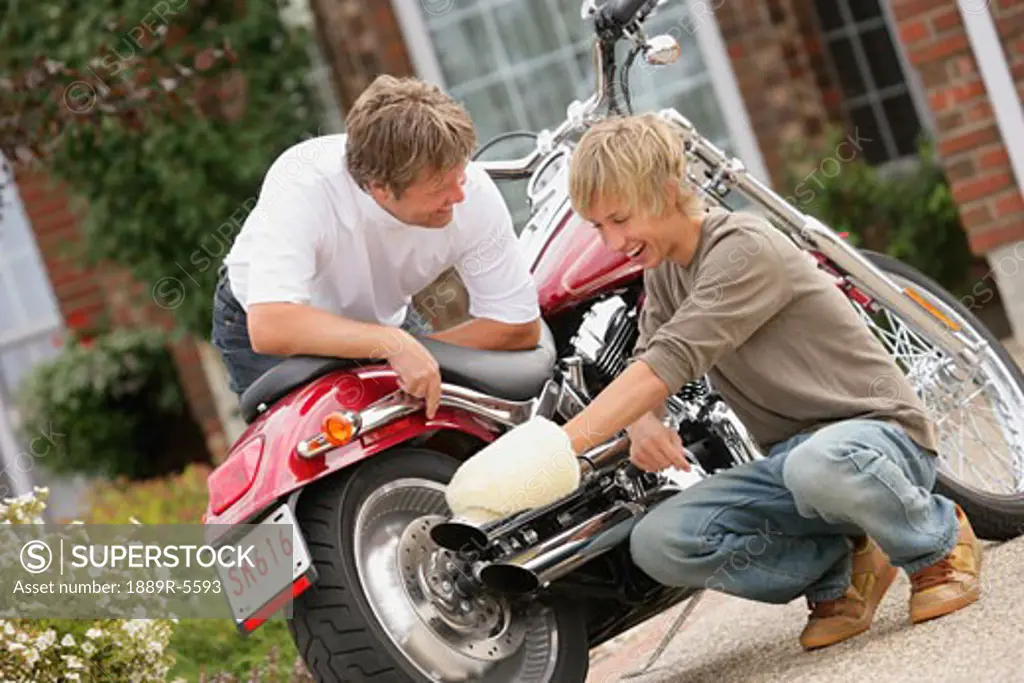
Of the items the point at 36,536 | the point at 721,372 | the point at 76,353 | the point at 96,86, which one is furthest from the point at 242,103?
the point at 721,372

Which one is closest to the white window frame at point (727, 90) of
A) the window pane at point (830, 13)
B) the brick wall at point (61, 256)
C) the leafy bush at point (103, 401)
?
the window pane at point (830, 13)

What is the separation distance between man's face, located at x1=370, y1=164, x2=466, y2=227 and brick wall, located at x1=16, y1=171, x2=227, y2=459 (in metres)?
6.77

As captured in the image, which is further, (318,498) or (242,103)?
(242,103)

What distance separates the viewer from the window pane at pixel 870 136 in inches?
391

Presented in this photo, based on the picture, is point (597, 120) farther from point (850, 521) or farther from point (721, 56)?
point (721, 56)

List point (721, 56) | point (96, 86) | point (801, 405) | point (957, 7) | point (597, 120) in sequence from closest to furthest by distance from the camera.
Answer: point (801, 405)
point (597, 120)
point (96, 86)
point (957, 7)
point (721, 56)

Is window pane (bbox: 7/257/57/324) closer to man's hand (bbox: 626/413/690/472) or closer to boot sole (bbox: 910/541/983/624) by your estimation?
man's hand (bbox: 626/413/690/472)

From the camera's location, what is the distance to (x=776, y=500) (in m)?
3.89

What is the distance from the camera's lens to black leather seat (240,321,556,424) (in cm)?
381

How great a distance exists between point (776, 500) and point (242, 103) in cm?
639

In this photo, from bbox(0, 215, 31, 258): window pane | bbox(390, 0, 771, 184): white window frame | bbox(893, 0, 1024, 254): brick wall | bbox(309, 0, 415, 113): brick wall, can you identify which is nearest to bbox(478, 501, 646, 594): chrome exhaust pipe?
bbox(893, 0, 1024, 254): brick wall

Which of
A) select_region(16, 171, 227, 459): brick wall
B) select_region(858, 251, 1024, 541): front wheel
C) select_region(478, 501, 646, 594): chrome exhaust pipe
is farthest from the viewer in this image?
select_region(16, 171, 227, 459): brick wall

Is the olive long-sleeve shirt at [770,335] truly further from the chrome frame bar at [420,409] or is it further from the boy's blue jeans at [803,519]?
the chrome frame bar at [420,409]

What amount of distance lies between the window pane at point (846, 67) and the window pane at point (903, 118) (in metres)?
0.18
